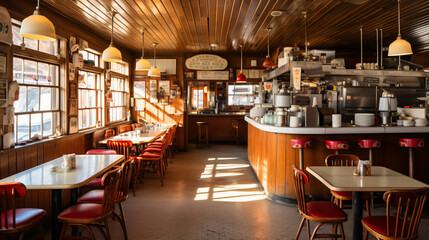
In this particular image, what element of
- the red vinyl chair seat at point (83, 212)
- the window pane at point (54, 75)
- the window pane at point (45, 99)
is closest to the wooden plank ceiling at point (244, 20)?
the window pane at point (54, 75)

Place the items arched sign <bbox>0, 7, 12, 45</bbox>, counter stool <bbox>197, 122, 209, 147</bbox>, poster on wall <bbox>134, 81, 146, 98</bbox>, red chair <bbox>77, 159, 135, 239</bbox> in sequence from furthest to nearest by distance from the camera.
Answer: counter stool <bbox>197, 122, 209, 147</bbox> < poster on wall <bbox>134, 81, 146, 98</bbox> < arched sign <bbox>0, 7, 12, 45</bbox> < red chair <bbox>77, 159, 135, 239</bbox>

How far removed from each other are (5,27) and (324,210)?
169 inches

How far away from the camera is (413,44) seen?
787 cm

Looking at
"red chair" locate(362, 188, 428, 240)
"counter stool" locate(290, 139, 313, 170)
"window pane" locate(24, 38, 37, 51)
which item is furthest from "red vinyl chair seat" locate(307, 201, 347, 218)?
"window pane" locate(24, 38, 37, 51)

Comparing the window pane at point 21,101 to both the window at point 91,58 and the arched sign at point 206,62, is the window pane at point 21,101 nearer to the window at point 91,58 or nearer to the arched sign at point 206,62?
the window at point 91,58

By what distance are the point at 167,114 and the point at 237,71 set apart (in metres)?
2.75

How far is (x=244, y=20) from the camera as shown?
5703 millimetres

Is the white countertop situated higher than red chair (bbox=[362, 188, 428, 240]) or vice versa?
the white countertop

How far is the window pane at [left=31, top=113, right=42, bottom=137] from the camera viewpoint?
441 cm

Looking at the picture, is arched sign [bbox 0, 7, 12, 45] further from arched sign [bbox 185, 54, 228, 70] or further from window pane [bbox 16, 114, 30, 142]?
arched sign [bbox 185, 54, 228, 70]

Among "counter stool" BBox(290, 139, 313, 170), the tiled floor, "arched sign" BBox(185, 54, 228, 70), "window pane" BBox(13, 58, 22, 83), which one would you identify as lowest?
the tiled floor

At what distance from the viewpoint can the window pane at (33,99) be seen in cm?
432

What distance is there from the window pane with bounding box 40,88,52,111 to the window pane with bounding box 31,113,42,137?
0.16m

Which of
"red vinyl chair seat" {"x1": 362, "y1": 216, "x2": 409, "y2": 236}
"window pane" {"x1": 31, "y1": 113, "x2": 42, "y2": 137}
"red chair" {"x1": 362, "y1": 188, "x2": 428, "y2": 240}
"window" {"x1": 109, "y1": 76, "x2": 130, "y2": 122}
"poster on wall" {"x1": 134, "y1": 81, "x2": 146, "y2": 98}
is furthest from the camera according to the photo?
"poster on wall" {"x1": 134, "y1": 81, "x2": 146, "y2": 98}
